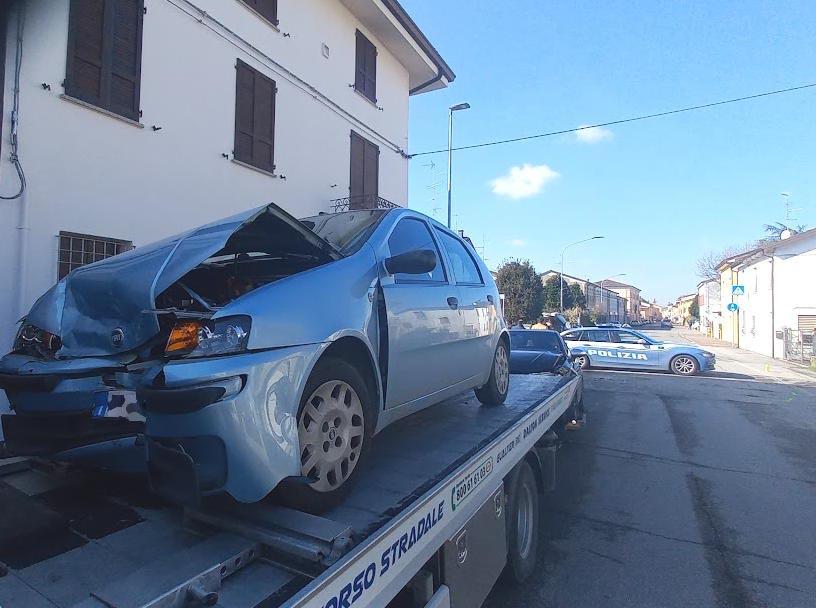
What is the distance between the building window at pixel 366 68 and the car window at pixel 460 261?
31.2ft

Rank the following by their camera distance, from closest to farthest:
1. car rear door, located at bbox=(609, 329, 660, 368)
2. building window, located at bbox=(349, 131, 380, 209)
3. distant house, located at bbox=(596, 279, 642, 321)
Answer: building window, located at bbox=(349, 131, 380, 209), car rear door, located at bbox=(609, 329, 660, 368), distant house, located at bbox=(596, 279, 642, 321)

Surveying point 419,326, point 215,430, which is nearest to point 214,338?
point 215,430

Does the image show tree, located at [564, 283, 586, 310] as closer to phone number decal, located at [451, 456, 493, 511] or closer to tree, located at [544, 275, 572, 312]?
tree, located at [544, 275, 572, 312]

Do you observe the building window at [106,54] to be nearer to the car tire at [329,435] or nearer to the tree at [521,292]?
the car tire at [329,435]

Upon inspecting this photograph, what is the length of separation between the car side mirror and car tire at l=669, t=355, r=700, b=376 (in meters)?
18.5

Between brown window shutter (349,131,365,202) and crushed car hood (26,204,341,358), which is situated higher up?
brown window shutter (349,131,365,202)

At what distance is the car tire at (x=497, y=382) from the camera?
470 centimetres

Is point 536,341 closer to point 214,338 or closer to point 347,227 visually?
point 347,227

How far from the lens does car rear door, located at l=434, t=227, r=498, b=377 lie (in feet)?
13.1

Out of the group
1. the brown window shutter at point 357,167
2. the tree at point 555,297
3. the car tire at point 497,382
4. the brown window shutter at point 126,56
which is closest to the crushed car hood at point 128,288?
the car tire at point 497,382

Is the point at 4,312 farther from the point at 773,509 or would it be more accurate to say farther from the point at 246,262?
the point at 773,509

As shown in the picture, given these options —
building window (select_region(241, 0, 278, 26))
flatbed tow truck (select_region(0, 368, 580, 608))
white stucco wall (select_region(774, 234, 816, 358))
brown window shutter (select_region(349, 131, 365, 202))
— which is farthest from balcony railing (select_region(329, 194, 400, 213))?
white stucco wall (select_region(774, 234, 816, 358))

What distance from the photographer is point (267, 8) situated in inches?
390

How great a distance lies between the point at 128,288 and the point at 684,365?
779 inches
